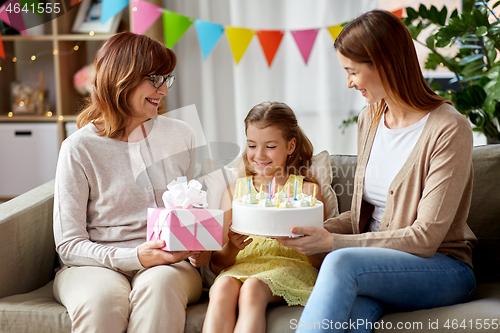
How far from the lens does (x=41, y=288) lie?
5.24ft

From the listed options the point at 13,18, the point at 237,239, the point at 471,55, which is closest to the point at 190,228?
the point at 237,239

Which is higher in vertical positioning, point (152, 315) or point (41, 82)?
point (41, 82)

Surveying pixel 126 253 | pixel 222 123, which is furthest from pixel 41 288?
pixel 222 123

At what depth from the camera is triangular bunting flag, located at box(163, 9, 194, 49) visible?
2.64 metres

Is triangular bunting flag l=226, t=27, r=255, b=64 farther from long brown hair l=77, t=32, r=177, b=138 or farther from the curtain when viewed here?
long brown hair l=77, t=32, r=177, b=138

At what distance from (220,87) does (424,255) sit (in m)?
1.85

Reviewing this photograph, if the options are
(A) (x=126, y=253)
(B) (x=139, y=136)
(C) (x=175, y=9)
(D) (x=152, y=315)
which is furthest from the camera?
(C) (x=175, y=9)

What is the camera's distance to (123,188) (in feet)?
4.82

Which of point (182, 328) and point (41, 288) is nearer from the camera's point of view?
point (182, 328)

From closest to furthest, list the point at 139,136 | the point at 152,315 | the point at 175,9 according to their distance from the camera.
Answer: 1. the point at 152,315
2. the point at 139,136
3. the point at 175,9

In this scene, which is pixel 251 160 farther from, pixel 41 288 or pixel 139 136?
pixel 41 288

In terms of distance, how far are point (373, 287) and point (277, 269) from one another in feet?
1.18

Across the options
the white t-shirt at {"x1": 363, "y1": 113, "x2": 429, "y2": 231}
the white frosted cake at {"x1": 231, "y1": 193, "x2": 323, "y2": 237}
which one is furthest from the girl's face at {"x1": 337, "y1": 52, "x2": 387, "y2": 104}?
the white frosted cake at {"x1": 231, "y1": 193, "x2": 323, "y2": 237}

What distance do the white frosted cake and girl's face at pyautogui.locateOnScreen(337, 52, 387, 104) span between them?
36 centimetres
